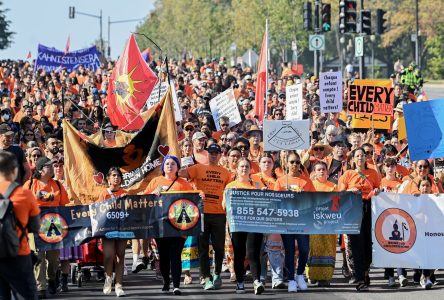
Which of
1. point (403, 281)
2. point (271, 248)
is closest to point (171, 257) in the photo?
point (271, 248)

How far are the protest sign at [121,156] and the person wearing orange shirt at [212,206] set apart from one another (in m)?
1.11

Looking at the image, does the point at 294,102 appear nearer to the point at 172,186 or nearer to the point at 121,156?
the point at 121,156

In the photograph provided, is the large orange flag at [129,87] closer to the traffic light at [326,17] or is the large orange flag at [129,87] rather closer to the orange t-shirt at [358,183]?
the orange t-shirt at [358,183]

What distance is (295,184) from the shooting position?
14.6 m

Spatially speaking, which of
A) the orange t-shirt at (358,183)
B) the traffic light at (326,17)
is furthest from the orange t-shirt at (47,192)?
the traffic light at (326,17)

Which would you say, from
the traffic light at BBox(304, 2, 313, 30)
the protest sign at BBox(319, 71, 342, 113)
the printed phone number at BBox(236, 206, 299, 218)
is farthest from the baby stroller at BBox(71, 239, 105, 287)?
the traffic light at BBox(304, 2, 313, 30)

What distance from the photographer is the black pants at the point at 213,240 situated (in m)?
14.7

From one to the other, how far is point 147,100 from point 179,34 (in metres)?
92.2

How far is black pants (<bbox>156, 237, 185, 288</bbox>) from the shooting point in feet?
46.4

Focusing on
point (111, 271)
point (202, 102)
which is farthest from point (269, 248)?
point (202, 102)

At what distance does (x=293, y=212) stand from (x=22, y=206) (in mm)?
4791

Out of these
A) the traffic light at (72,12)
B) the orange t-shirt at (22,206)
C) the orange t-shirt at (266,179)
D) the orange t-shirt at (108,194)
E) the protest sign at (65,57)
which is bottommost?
the orange t-shirt at (22,206)

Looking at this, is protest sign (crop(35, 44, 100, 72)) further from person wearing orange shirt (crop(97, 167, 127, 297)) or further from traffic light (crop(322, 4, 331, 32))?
person wearing orange shirt (crop(97, 167, 127, 297))

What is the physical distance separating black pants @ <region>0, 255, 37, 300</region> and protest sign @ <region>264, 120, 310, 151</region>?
560 centimetres
